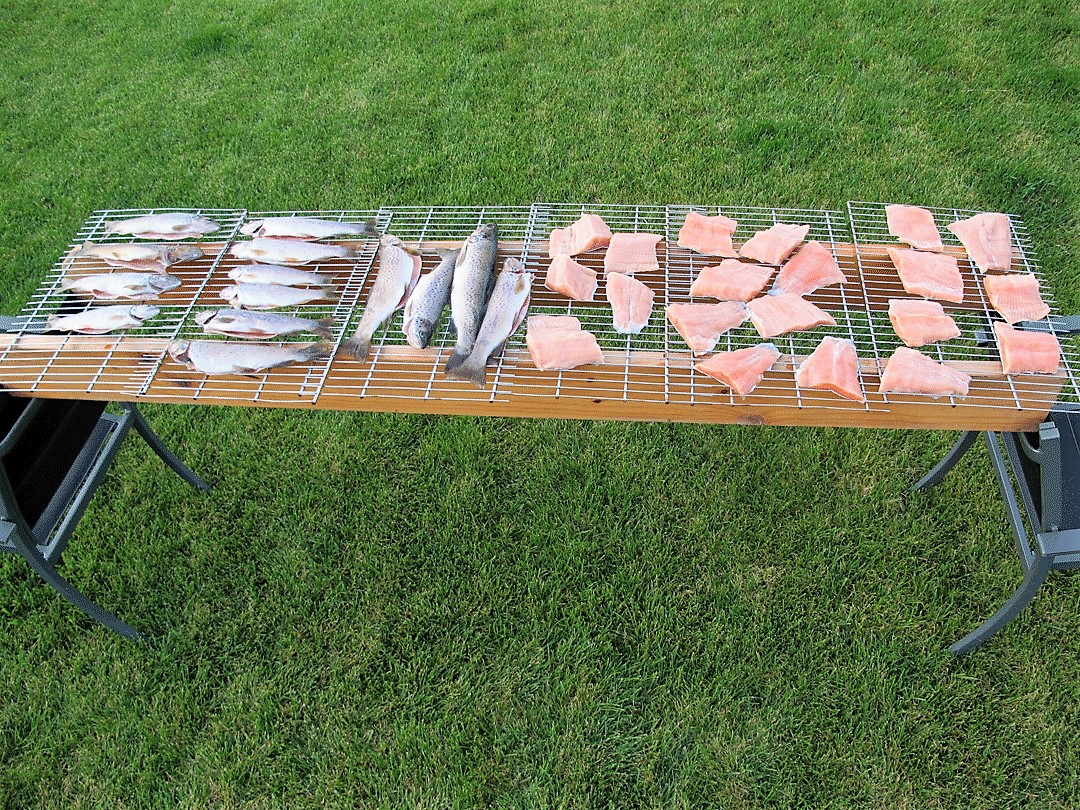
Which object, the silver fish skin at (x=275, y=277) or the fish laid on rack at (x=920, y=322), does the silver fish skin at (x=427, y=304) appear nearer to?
the silver fish skin at (x=275, y=277)

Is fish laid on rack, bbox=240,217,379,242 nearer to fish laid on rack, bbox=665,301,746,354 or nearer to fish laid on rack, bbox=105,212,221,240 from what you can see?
fish laid on rack, bbox=105,212,221,240

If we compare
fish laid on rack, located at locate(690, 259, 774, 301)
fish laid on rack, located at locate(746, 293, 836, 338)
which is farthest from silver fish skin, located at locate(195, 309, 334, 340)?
fish laid on rack, located at locate(746, 293, 836, 338)

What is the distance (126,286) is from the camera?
2.59 meters

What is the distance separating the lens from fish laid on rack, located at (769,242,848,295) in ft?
8.13

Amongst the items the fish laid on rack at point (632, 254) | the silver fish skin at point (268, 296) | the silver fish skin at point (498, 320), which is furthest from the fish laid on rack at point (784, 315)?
the silver fish skin at point (268, 296)

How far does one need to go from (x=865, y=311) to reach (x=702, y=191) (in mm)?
2356

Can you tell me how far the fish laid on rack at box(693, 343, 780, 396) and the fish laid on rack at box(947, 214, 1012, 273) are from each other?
0.98m

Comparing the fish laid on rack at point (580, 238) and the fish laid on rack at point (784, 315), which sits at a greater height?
the fish laid on rack at point (580, 238)

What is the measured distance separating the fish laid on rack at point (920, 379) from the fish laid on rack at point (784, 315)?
0.27 m

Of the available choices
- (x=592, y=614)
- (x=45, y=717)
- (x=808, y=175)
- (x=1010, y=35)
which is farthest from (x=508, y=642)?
(x=1010, y=35)

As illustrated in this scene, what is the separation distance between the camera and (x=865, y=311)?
252 cm

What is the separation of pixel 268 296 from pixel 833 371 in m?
1.91

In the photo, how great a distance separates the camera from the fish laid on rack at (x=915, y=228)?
2639mm

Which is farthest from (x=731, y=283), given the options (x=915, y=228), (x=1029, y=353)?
(x=1029, y=353)
